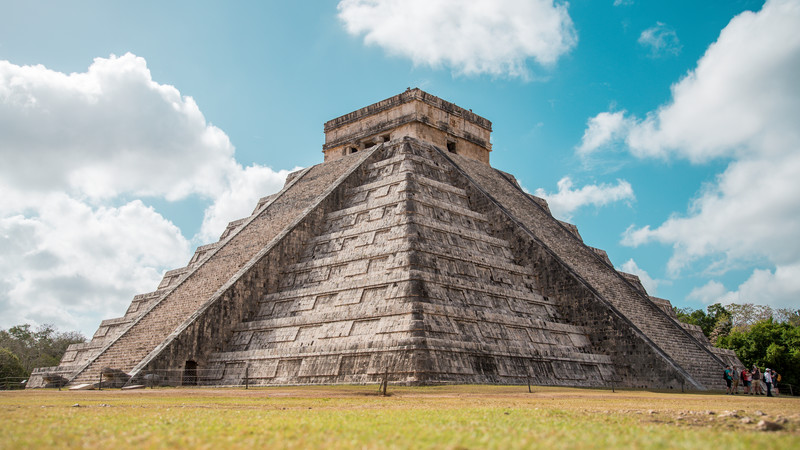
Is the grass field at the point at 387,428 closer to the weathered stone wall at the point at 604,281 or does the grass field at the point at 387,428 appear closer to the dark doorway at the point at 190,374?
the dark doorway at the point at 190,374

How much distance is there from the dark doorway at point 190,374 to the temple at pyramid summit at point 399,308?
32 millimetres

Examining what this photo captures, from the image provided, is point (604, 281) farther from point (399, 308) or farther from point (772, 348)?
point (772, 348)

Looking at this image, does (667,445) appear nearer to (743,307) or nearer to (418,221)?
(418,221)

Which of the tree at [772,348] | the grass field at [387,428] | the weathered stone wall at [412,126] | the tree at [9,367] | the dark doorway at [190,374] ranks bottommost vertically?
the grass field at [387,428]

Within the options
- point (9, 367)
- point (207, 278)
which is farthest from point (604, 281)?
point (9, 367)

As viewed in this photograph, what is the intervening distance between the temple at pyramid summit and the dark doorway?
32mm

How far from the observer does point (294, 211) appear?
21594 mm

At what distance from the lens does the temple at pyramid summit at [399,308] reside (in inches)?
561

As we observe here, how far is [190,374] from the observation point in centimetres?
1573

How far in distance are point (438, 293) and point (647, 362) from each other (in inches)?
223

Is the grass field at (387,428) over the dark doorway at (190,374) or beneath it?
beneath

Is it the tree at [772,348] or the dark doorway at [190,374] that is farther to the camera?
the tree at [772,348]

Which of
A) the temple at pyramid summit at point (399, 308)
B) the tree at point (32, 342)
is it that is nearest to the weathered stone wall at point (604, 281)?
the temple at pyramid summit at point (399, 308)

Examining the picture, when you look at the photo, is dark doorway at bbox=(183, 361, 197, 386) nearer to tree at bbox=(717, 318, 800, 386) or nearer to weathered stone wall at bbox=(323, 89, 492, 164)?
weathered stone wall at bbox=(323, 89, 492, 164)
